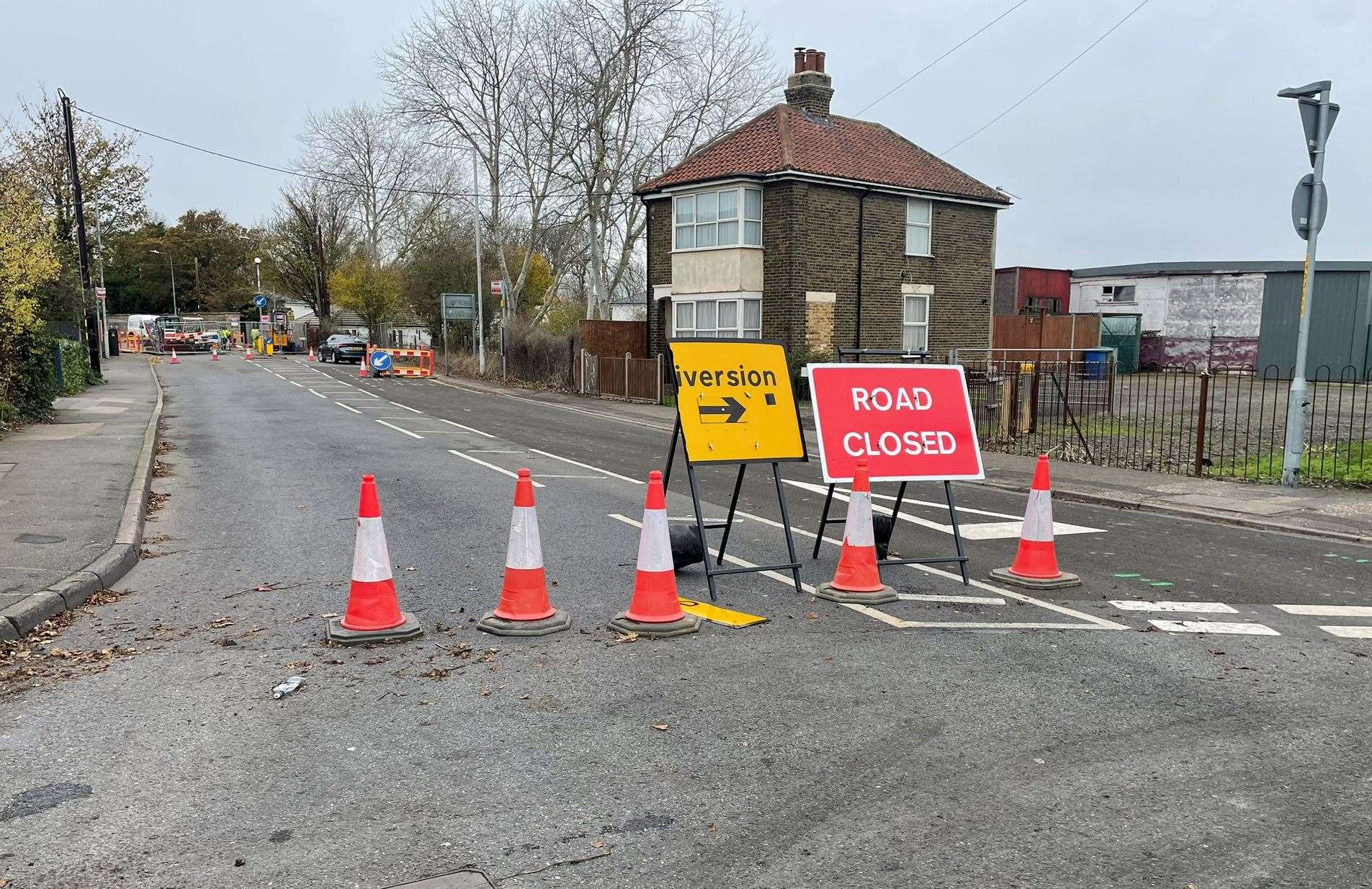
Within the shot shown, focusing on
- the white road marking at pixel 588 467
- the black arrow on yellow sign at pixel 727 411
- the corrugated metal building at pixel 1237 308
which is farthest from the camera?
the corrugated metal building at pixel 1237 308

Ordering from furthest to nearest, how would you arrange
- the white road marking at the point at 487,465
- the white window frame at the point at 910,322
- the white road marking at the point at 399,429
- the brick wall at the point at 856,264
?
the white window frame at the point at 910,322 → the brick wall at the point at 856,264 → the white road marking at the point at 399,429 → the white road marking at the point at 487,465

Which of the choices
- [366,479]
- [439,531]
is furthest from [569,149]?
[366,479]

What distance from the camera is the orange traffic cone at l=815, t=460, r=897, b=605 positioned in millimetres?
6711

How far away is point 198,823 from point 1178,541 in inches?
339

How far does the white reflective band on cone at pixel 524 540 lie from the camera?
231 inches

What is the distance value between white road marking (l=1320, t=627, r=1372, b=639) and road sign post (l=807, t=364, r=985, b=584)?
2338 millimetres

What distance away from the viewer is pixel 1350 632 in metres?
6.09

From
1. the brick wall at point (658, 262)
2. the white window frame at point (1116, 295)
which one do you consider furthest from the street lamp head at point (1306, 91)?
the white window frame at point (1116, 295)

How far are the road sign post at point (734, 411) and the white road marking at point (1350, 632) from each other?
3447 millimetres

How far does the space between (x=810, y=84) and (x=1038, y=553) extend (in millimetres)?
24061

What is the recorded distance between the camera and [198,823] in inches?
139

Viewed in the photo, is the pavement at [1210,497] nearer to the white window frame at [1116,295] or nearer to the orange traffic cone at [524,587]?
the orange traffic cone at [524,587]

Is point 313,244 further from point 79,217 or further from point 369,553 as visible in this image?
point 369,553

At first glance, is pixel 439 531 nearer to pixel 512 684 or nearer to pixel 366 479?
pixel 366 479
